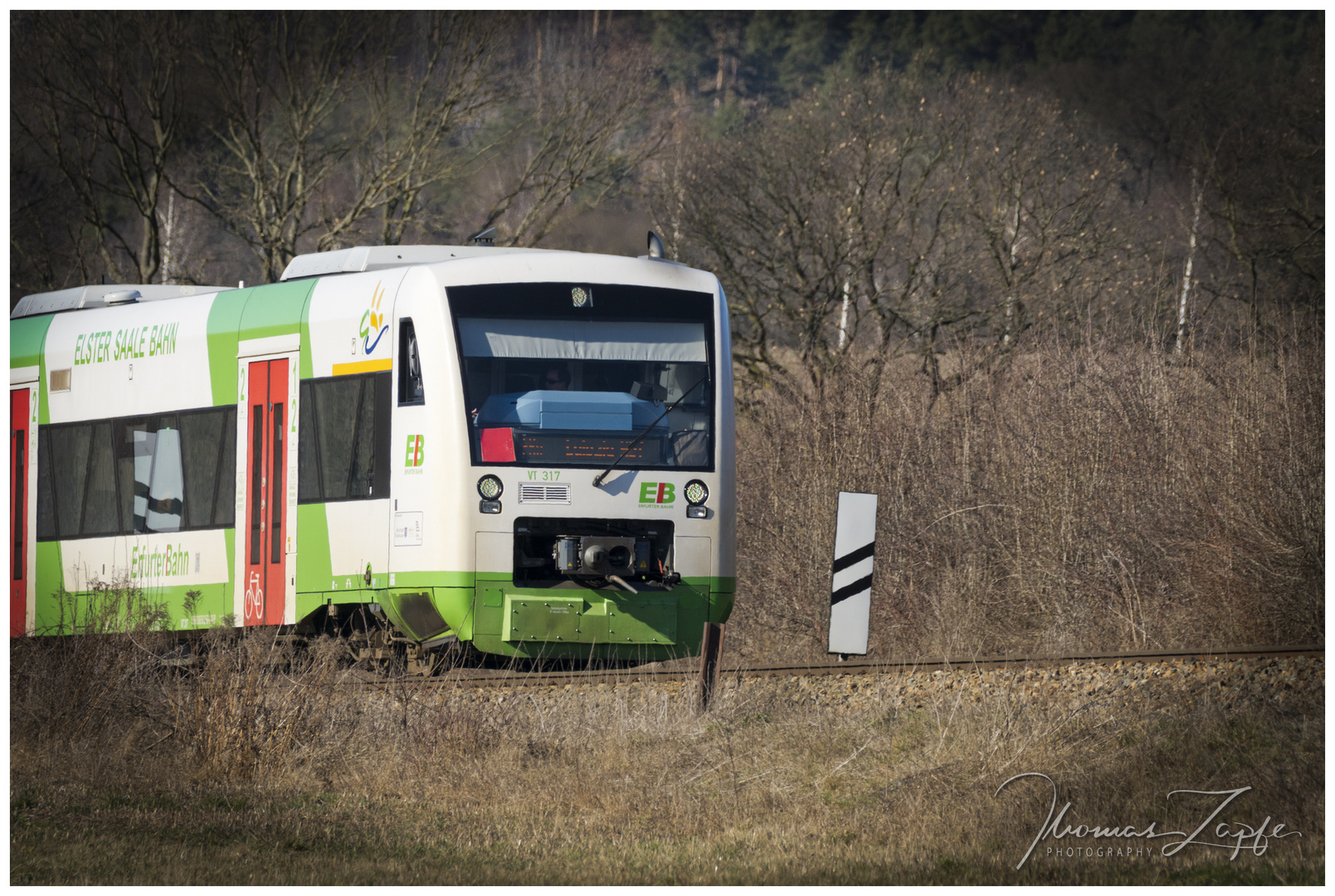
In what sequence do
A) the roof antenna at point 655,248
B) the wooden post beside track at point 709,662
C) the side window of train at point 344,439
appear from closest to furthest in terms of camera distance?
1. the wooden post beside track at point 709,662
2. the side window of train at point 344,439
3. the roof antenna at point 655,248

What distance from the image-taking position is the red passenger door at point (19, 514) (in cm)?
1449

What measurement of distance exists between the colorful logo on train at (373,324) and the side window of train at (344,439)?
0.24 m

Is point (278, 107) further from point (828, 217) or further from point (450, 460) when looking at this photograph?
point (450, 460)

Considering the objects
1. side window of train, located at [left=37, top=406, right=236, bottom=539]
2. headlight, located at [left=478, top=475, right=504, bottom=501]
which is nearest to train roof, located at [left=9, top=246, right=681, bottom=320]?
side window of train, located at [left=37, top=406, right=236, bottom=539]

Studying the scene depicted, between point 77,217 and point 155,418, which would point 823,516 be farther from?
point 77,217

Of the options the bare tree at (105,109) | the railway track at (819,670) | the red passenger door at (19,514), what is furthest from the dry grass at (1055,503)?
the bare tree at (105,109)

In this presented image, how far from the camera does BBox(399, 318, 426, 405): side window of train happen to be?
11.4 metres

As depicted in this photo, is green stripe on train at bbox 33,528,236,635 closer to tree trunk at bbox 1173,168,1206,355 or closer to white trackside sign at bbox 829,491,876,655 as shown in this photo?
white trackside sign at bbox 829,491,876,655

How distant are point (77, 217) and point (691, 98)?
10.1 metres

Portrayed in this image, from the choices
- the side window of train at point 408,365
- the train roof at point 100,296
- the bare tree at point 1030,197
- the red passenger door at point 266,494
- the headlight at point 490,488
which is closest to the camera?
the headlight at point 490,488

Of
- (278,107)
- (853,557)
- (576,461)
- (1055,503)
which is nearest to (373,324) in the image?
(576,461)

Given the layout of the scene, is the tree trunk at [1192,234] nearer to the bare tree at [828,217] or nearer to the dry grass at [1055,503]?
the dry grass at [1055,503]

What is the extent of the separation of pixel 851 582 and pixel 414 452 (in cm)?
340

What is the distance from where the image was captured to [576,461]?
1123 cm
